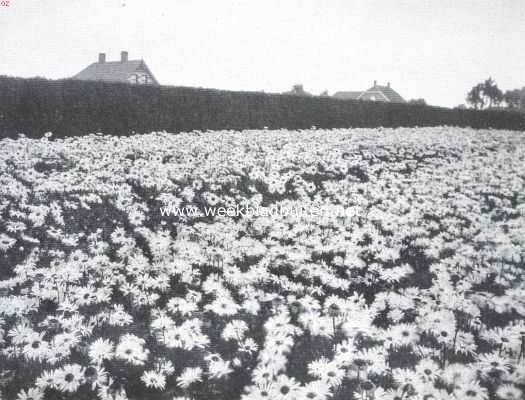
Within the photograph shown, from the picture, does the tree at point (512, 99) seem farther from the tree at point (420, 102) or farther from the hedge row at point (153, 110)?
the hedge row at point (153, 110)

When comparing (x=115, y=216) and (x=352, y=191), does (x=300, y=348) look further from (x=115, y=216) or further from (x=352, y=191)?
(x=352, y=191)

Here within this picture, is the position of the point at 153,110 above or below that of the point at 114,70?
below

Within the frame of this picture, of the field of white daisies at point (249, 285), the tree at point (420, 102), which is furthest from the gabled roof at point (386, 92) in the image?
the field of white daisies at point (249, 285)

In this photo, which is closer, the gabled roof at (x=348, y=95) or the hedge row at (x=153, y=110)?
the hedge row at (x=153, y=110)

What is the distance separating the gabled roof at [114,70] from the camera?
138 feet

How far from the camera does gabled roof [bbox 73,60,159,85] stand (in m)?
42.2

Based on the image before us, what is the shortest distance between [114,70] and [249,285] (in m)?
43.9

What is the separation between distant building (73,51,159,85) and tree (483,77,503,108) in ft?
140

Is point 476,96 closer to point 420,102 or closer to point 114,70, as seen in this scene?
point 420,102

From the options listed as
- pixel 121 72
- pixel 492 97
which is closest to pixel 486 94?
pixel 492 97

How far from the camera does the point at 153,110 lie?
15.0 meters

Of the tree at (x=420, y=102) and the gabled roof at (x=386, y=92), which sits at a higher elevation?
the gabled roof at (x=386, y=92)

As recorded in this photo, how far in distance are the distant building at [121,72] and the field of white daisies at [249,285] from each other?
35261 mm

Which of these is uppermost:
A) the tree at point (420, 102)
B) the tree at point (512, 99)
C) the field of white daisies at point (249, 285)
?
the tree at point (512, 99)
